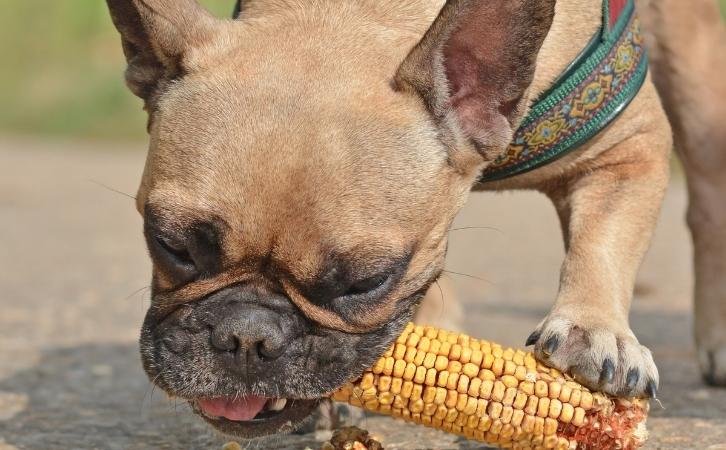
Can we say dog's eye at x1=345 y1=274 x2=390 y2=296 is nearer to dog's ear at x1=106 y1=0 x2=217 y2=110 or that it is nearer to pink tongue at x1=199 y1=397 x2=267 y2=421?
pink tongue at x1=199 y1=397 x2=267 y2=421

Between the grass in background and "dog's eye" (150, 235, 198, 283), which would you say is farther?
the grass in background

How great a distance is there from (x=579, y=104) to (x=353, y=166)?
40.8 inches

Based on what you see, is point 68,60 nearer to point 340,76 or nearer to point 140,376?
point 140,376

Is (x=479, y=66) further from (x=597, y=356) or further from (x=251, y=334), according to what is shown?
(x=251, y=334)

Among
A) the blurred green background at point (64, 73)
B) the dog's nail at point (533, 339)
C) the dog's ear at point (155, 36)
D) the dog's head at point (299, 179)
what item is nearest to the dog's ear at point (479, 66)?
the dog's head at point (299, 179)

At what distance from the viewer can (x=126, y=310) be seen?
7.83 metres

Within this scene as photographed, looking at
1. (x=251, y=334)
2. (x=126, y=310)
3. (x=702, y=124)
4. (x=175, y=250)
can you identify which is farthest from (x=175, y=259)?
(x=126, y=310)

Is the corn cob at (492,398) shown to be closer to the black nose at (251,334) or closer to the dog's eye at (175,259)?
the black nose at (251,334)

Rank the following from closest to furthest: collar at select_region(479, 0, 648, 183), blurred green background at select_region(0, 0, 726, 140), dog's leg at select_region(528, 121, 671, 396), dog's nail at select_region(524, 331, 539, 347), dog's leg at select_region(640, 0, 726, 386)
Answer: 1. dog's leg at select_region(528, 121, 671, 396)
2. dog's nail at select_region(524, 331, 539, 347)
3. collar at select_region(479, 0, 648, 183)
4. dog's leg at select_region(640, 0, 726, 386)
5. blurred green background at select_region(0, 0, 726, 140)

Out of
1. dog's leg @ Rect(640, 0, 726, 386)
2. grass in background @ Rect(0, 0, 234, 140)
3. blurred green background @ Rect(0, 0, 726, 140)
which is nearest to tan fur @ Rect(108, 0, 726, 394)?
dog's leg @ Rect(640, 0, 726, 386)

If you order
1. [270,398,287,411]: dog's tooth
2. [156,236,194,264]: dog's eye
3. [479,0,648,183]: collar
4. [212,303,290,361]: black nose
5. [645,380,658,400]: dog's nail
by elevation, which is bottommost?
[270,398,287,411]: dog's tooth

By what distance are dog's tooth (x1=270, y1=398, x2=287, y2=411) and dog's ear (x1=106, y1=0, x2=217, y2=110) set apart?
112 cm

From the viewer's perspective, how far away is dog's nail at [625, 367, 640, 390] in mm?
3793

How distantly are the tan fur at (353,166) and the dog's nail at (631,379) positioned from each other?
0.06 ft
